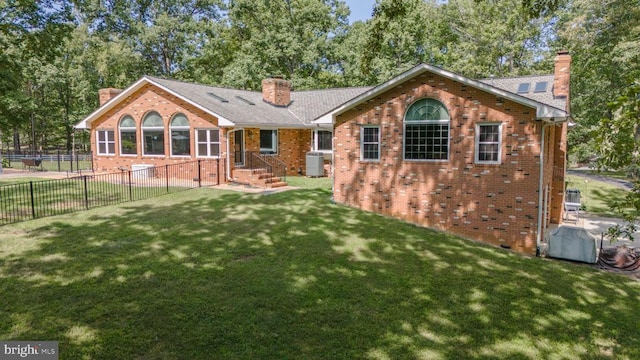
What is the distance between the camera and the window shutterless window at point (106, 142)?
23.1m

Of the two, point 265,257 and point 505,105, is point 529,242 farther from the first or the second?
point 265,257

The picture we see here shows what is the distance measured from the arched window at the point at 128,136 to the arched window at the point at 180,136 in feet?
9.08

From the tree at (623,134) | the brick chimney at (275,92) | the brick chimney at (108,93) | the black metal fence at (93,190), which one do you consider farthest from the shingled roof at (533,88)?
the brick chimney at (108,93)

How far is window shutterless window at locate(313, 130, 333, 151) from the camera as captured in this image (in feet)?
79.8

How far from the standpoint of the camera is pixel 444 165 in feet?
43.5

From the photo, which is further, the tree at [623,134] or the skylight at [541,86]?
the skylight at [541,86]

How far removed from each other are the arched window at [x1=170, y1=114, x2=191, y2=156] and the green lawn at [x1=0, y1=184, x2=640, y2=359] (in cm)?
904

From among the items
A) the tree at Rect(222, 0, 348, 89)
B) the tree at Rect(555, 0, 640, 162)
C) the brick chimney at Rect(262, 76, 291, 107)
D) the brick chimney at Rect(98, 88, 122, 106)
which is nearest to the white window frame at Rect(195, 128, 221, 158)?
the brick chimney at Rect(262, 76, 291, 107)

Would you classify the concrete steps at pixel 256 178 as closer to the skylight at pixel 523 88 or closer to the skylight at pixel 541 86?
the skylight at pixel 523 88

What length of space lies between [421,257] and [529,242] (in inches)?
171

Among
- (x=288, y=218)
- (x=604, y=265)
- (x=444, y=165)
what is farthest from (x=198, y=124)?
(x=604, y=265)

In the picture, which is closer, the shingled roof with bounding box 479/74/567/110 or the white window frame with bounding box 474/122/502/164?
the white window frame with bounding box 474/122/502/164

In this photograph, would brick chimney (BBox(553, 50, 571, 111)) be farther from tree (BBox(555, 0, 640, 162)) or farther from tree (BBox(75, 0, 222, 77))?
tree (BBox(75, 0, 222, 77))

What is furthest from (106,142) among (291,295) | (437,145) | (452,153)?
(291,295)
